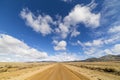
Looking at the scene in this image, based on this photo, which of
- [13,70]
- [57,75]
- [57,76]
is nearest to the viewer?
[57,76]

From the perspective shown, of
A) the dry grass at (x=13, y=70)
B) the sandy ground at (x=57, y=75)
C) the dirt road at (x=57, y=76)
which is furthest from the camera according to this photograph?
the dry grass at (x=13, y=70)

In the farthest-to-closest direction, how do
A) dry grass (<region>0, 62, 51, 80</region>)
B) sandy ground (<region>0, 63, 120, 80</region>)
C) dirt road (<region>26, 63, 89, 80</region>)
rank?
1. dry grass (<region>0, 62, 51, 80</region>)
2. sandy ground (<region>0, 63, 120, 80</region>)
3. dirt road (<region>26, 63, 89, 80</region>)

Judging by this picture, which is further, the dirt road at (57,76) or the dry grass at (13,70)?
the dry grass at (13,70)

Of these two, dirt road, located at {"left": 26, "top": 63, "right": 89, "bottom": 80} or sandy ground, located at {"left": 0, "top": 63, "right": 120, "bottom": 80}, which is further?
sandy ground, located at {"left": 0, "top": 63, "right": 120, "bottom": 80}

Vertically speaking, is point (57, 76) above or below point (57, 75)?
below

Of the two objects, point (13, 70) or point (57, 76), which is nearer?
point (57, 76)

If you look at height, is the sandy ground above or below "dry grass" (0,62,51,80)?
below

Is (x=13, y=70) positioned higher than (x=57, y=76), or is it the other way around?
(x=13, y=70)

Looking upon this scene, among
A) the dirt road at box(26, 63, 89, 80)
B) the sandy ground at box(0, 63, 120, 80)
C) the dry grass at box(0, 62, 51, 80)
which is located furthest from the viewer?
the dry grass at box(0, 62, 51, 80)

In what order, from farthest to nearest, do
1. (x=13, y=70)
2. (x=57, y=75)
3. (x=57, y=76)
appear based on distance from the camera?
(x=13, y=70) < (x=57, y=75) < (x=57, y=76)

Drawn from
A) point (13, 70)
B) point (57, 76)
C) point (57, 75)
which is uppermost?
point (13, 70)

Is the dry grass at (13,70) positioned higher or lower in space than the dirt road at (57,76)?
higher

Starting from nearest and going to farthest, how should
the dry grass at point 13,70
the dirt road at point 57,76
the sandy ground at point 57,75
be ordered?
the dirt road at point 57,76, the sandy ground at point 57,75, the dry grass at point 13,70

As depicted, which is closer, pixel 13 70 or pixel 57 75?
pixel 57 75
